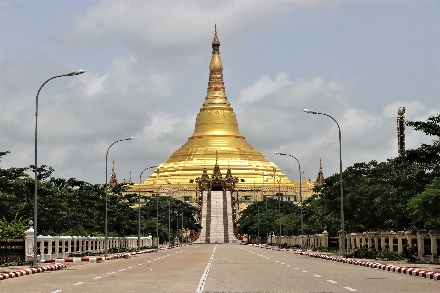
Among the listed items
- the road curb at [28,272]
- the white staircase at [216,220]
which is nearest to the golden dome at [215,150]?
the white staircase at [216,220]

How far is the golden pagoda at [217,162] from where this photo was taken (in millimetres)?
153625

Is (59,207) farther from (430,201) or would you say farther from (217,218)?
(217,218)

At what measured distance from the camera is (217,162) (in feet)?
519

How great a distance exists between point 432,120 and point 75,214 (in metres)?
35.9

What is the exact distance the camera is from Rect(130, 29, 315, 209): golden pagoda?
15362 cm

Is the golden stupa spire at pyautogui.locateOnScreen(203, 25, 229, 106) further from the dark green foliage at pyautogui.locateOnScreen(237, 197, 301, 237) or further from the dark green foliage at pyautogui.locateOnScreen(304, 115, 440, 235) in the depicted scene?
the dark green foliage at pyautogui.locateOnScreen(304, 115, 440, 235)

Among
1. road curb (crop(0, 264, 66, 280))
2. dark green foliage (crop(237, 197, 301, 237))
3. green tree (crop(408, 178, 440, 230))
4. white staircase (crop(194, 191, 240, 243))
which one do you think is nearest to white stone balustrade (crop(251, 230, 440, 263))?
green tree (crop(408, 178, 440, 230))

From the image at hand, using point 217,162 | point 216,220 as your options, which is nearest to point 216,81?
point 217,162

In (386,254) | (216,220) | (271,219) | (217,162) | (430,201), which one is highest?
(217,162)

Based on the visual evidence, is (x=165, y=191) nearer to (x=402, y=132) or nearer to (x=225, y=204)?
(x=225, y=204)

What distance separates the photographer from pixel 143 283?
25.4 metres

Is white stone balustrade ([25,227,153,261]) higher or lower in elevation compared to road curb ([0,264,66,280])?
higher

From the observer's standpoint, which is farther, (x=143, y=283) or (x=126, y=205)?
(x=126, y=205)

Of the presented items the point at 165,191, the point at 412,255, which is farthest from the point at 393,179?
the point at 165,191
